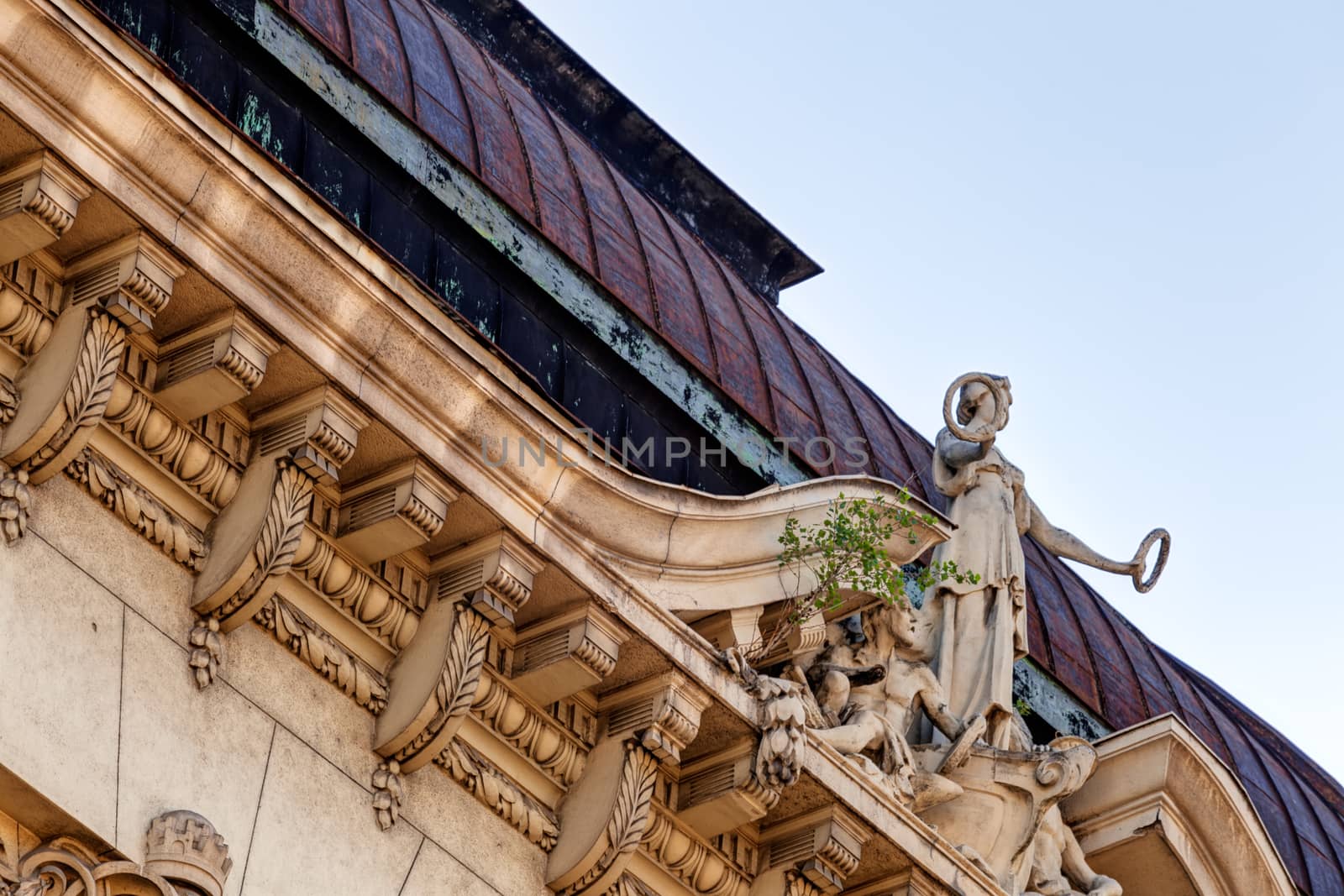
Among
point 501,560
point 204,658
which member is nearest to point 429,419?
point 501,560

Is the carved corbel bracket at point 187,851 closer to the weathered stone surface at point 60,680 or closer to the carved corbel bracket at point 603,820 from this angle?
the weathered stone surface at point 60,680

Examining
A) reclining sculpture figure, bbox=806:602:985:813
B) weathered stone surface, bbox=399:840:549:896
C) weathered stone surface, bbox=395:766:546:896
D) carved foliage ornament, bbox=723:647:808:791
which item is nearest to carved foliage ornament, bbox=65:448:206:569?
weathered stone surface, bbox=395:766:546:896

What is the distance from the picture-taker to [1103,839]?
18750 millimetres

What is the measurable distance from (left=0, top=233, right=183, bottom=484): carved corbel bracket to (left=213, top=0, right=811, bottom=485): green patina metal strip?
441 centimetres

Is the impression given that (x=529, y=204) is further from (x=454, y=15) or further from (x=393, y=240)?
(x=454, y=15)

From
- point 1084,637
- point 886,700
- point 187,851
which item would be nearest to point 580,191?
point 886,700

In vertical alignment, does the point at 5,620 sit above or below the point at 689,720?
below

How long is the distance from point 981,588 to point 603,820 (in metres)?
4.54

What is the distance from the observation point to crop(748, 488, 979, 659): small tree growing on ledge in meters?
16.6

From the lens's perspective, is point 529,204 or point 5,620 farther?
point 529,204

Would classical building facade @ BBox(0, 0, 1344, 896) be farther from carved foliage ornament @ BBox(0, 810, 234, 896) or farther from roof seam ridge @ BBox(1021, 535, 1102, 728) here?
roof seam ridge @ BBox(1021, 535, 1102, 728)

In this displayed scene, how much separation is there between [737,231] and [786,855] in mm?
12455

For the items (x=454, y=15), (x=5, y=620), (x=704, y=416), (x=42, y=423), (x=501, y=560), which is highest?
(x=454, y=15)

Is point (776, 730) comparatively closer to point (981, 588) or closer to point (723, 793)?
point (723, 793)
